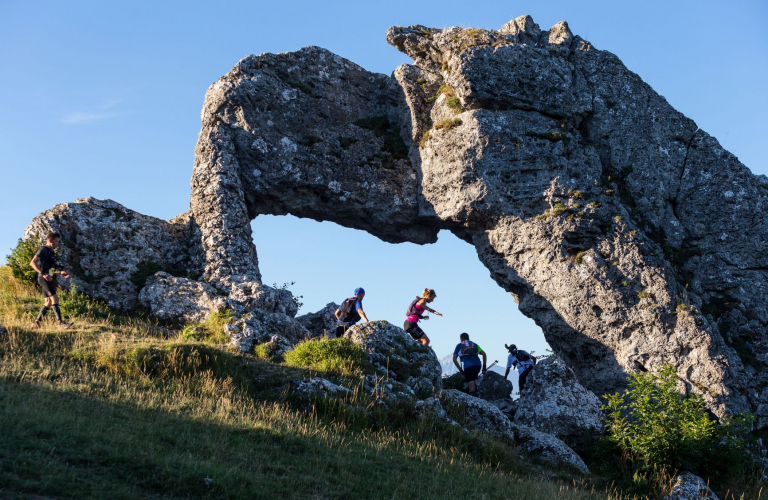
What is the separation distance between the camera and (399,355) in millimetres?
17625

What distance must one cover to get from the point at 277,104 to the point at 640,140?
14.9 m

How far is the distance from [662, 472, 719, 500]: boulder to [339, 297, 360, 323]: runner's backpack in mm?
10443

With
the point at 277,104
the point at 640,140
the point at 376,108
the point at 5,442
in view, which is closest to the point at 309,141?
the point at 277,104

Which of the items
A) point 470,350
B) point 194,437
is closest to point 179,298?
point 470,350

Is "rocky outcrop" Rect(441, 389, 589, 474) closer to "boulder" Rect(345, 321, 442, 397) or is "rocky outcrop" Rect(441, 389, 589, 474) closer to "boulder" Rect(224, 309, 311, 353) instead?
"boulder" Rect(345, 321, 442, 397)

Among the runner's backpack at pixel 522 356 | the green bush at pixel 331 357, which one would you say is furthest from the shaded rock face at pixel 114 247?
the runner's backpack at pixel 522 356

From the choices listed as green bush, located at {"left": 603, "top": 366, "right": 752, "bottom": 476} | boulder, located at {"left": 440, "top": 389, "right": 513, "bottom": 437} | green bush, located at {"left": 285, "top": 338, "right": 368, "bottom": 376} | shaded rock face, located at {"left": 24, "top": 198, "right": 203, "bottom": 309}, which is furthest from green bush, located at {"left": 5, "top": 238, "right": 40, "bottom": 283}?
green bush, located at {"left": 603, "top": 366, "right": 752, "bottom": 476}

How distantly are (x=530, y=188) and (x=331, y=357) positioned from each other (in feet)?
36.1

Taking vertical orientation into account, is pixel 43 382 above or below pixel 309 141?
below

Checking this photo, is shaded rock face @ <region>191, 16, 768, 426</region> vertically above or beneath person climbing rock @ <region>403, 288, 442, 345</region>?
above

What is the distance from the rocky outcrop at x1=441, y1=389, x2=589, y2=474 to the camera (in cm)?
1543

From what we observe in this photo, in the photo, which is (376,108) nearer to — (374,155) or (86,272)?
(374,155)

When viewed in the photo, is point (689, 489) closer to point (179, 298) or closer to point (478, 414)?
point (478, 414)

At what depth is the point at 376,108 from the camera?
27781 mm
